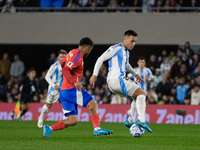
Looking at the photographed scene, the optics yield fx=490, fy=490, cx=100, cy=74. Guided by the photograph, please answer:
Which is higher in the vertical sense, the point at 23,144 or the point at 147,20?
the point at 147,20

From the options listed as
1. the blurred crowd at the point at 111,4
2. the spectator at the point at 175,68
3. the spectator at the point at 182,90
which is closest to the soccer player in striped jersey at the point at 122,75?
the spectator at the point at 182,90

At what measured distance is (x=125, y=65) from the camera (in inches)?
388

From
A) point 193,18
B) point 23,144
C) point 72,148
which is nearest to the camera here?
point 72,148

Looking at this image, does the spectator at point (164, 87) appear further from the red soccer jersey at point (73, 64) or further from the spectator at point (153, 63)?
the red soccer jersey at point (73, 64)

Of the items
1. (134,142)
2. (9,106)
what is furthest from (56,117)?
(134,142)

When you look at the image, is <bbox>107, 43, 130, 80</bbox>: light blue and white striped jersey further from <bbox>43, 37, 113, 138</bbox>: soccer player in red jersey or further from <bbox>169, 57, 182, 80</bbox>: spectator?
<bbox>169, 57, 182, 80</bbox>: spectator

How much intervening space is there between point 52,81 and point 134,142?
597 centimetres

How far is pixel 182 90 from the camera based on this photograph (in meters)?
19.0

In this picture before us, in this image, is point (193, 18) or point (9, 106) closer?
point (9, 106)

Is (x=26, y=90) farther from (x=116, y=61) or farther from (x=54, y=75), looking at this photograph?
(x=116, y=61)

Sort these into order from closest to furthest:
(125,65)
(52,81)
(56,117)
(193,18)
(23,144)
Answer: (23,144) → (125,65) → (52,81) → (56,117) → (193,18)

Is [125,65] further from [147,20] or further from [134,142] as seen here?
[147,20]

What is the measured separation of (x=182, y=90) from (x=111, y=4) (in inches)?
218

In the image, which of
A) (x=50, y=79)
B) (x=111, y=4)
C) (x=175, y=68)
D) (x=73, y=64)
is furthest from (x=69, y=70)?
(x=111, y=4)
